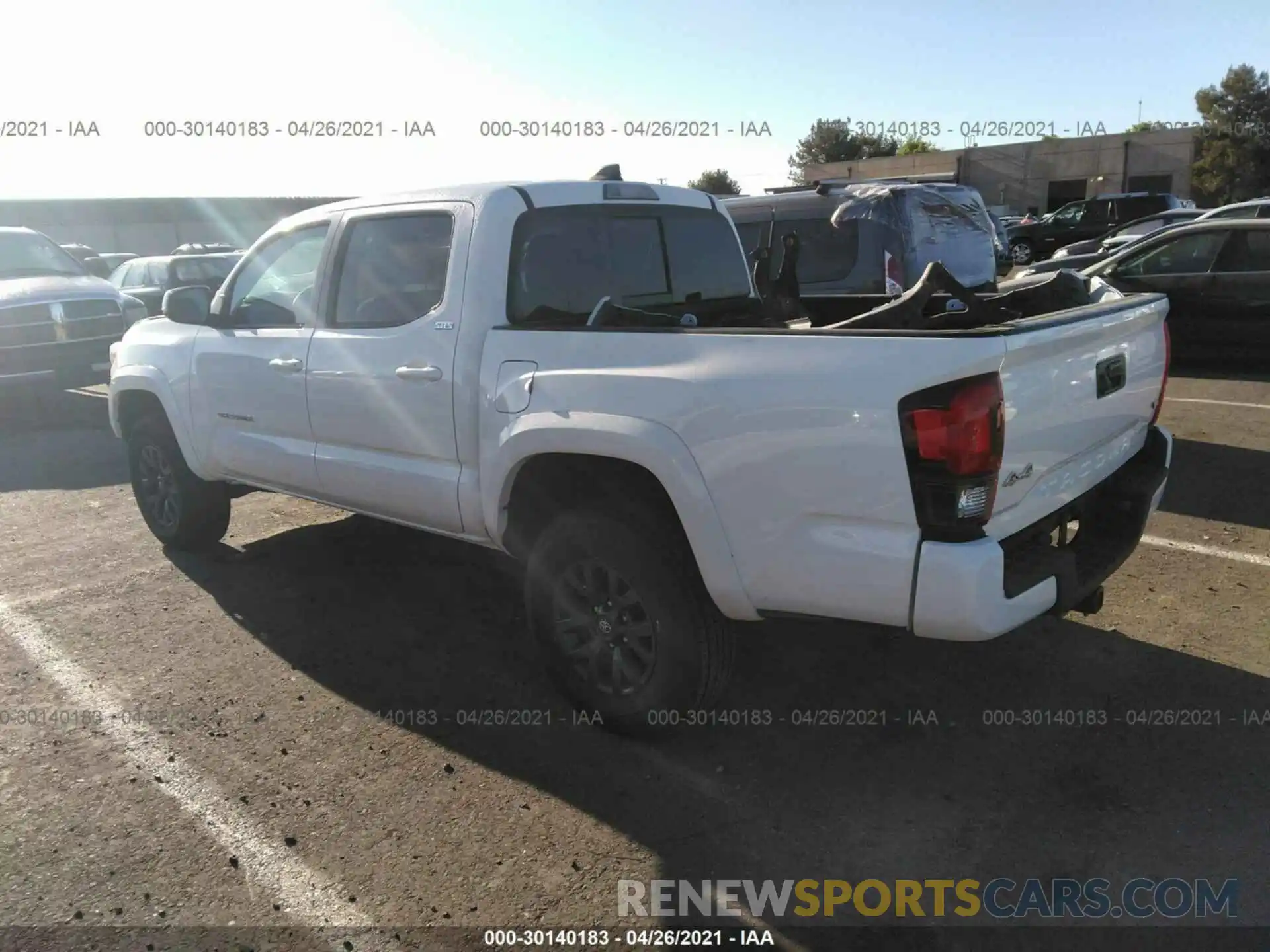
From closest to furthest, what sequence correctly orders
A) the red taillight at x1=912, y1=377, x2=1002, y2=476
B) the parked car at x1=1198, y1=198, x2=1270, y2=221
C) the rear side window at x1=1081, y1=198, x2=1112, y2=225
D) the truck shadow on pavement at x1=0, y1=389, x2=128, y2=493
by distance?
the red taillight at x1=912, y1=377, x2=1002, y2=476, the truck shadow on pavement at x1=0, y1=389, x2=128, y2=493, the parked car at x1=1198, y1=198, x2=1270, y2=221, the rear side window at x1=1081, y1=198, x2=1112, y2=225

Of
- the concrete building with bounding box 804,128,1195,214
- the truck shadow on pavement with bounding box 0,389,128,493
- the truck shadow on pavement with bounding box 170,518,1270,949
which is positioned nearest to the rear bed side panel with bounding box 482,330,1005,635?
the truck shadow on pavement with bounding box 170,518,1270,949

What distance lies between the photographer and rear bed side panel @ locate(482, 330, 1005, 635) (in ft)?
8.99

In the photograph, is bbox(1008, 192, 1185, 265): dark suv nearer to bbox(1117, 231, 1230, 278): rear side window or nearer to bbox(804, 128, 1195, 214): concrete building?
bbox(1117, 231, 1230, 278): rear side window

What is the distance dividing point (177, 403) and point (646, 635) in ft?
10.8

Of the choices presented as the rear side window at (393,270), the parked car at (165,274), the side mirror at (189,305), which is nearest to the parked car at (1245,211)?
the rear side window at (393,270)

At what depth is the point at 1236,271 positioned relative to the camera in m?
9.23

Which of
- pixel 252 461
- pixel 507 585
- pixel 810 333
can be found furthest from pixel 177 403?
pixel 810 333

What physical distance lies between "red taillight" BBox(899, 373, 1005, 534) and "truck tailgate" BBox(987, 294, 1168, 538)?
68 mm

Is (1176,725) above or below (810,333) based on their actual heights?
below

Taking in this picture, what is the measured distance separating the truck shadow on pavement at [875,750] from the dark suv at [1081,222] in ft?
77.2

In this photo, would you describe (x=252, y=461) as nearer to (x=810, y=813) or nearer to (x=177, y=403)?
(x=177, y=403)

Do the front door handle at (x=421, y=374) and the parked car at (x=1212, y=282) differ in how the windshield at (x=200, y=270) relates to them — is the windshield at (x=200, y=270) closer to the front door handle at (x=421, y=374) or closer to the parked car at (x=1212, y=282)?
the parked car at (x=1212, y=282)

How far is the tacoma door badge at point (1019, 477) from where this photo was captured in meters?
2.83

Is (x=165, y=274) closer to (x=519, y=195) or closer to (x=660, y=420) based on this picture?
(x=519, y=195)
